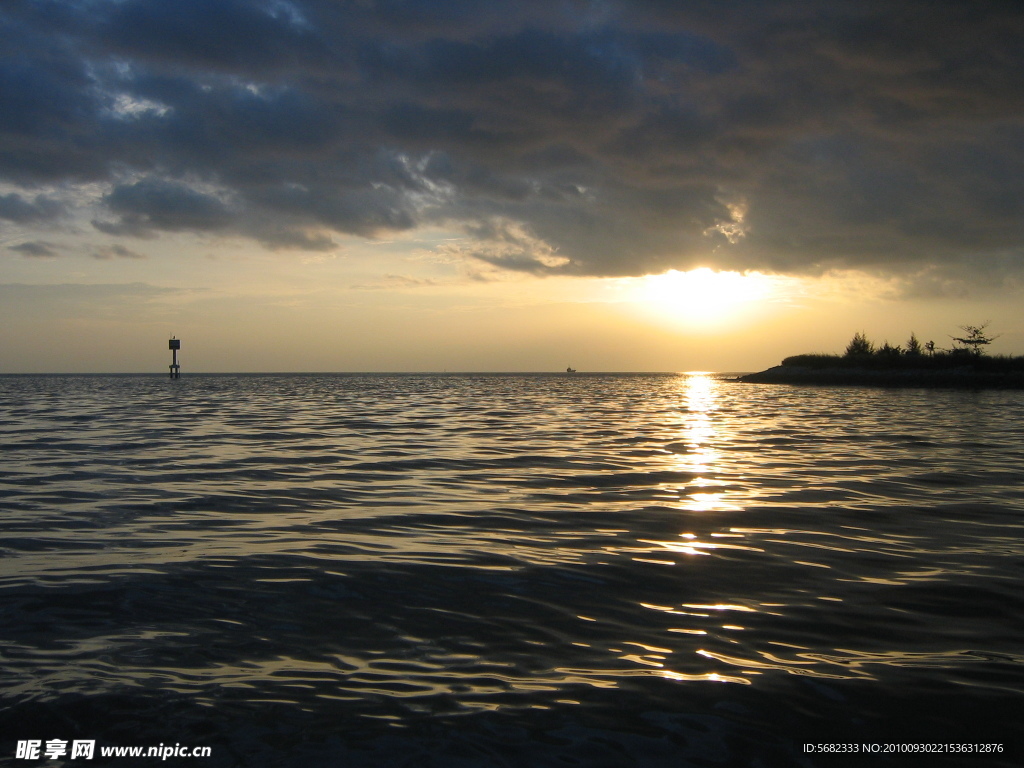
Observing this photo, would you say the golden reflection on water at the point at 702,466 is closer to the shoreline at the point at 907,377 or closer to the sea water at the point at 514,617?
the sea water at the point at 514,617

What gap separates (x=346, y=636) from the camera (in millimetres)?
5609

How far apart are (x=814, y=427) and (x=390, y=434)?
15601mm

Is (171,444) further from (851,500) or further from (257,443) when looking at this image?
(851,500)

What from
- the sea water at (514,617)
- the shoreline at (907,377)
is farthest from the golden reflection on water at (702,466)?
the shoreline at (907,377)

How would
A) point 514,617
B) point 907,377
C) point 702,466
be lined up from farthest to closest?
point 907,377 < point 702,466 < point 514,617

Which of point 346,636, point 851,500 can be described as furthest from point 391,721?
point 851,500

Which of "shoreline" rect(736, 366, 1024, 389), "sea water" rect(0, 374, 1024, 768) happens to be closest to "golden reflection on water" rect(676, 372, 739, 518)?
"sea water" rect(0, 374, 1024, 768)

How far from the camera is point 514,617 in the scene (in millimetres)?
6074

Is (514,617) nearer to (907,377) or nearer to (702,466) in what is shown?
(702,466)

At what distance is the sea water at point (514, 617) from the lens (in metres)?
4.14

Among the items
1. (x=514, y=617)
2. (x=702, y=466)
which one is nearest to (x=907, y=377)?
(x=702, y=466)

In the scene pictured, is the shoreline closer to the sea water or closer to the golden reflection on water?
the golden reflection on water

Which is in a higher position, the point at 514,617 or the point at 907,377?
the point at 907,377

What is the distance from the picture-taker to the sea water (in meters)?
4.14
